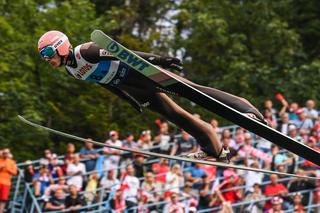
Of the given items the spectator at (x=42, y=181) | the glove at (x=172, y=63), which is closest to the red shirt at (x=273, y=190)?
the spectator at (x=42, y=181)

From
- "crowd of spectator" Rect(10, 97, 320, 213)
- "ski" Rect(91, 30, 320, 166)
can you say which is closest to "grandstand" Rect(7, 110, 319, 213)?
"crowd of spectator" Rect(10, 97, 320, 213)

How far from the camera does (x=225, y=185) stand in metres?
13.9

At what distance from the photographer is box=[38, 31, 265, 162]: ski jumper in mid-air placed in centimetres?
843

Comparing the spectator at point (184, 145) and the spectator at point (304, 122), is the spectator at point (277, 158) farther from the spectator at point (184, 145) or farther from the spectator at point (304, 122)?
the spectator at point (184, 145)

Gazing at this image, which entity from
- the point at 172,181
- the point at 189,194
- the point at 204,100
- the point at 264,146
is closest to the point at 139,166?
the point at 172,181

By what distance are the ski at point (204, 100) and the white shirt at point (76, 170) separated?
5.92m

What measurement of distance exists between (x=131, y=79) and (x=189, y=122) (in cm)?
70

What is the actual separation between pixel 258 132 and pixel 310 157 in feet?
2.04

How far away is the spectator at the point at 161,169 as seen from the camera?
14.2 metres

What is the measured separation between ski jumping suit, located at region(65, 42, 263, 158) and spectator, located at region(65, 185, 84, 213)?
5.18 metres

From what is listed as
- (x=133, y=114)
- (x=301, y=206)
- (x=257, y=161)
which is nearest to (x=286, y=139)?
(x=301, y=206)

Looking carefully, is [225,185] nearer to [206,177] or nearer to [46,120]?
[206,177]

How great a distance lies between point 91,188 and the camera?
14.2m

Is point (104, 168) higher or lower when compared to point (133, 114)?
lower
